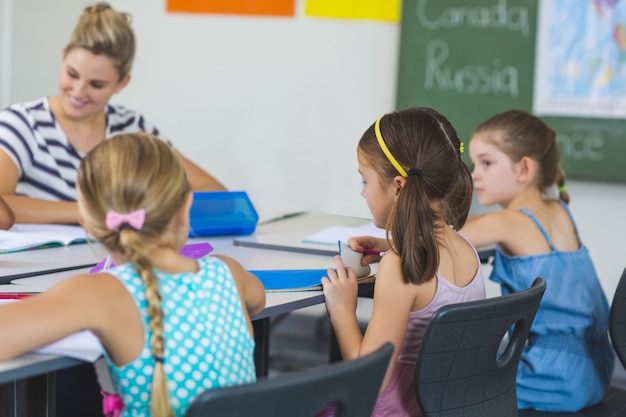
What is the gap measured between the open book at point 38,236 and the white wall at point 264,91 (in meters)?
1.70

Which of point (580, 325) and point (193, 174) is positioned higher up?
point (193, 174)

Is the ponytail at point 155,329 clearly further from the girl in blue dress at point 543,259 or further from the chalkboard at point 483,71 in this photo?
the chalkboard at point 483,71

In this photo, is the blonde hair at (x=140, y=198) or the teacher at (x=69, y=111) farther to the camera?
the teacher at (x=69, y=111)

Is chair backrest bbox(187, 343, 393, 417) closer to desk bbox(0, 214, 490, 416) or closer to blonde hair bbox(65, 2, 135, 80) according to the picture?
desk bbox(0, 214, 490, 416)

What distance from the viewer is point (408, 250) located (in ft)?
5.12

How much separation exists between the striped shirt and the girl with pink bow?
1408mm

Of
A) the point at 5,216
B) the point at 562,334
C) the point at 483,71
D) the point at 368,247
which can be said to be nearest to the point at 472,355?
the point at 368,247

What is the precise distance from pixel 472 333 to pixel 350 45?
8.62 feet

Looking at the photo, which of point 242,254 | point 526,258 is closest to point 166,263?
point 242,254

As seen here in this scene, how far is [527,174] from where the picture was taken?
2320 mm

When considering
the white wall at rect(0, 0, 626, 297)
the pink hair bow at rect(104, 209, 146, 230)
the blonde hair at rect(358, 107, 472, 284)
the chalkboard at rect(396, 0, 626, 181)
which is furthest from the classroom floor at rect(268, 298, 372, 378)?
the pink hair bow at rect(104, 209, 146, 230)

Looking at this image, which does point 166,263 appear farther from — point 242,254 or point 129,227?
point 242,254

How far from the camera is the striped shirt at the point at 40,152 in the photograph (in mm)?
2557

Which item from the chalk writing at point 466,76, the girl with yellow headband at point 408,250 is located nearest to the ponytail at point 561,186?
the girl with yellow headband at point 408,250
